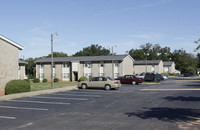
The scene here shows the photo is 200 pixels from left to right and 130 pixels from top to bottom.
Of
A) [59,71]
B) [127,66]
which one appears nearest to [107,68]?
[127,66]

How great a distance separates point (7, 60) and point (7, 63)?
33cm

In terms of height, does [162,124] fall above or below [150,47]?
below

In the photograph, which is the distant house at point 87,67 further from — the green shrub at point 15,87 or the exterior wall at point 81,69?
the green shrub at point 15,87

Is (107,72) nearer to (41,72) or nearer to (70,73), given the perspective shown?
(70,73)

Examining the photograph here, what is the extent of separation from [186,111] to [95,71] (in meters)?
40.4

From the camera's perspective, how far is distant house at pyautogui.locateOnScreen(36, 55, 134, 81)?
50.6 meters

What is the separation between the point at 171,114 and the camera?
37.2 feet

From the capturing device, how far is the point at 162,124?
9352 millimetres

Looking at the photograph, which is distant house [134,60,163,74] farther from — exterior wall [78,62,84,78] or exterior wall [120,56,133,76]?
exterior wall [78,62,84,78]

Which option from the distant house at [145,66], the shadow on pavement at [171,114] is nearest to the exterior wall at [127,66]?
the distant house at [145,66]

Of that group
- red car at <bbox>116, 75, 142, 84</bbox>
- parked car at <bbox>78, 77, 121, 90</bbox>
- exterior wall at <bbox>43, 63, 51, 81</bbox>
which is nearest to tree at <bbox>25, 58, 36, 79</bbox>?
exterior wall at <bbox>43, 63, 51, 81</bbox>

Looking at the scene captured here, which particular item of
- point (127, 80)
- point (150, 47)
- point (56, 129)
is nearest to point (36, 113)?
point (56, 129)

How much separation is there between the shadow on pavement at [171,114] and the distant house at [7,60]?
16401mm

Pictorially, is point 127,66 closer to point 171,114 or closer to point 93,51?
point 171,114
